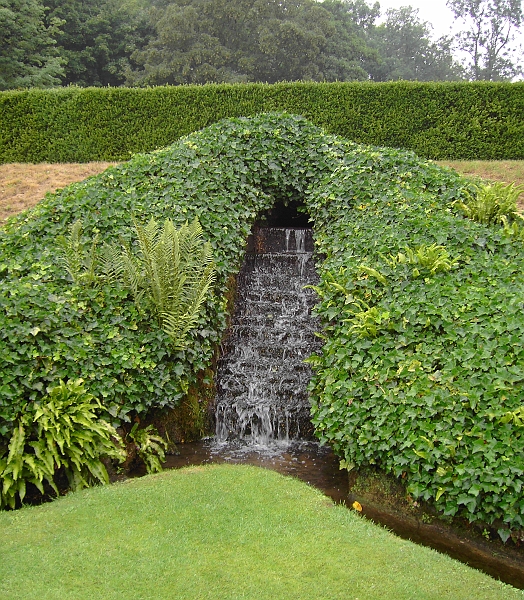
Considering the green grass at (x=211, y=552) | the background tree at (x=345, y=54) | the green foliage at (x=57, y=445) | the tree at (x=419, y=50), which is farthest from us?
the tree at (x=419, y=50)

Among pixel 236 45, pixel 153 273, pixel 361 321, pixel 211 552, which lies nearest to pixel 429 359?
pixel 361 321

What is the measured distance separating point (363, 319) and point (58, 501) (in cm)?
349

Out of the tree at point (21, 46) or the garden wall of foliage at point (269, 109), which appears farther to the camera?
the tree at point (21, 46)

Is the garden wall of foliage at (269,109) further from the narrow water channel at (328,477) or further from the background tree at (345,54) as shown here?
the background tree at (345,54)

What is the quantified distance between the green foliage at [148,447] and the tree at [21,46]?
59.3 ft

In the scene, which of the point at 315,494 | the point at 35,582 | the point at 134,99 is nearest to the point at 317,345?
the point at 315,494

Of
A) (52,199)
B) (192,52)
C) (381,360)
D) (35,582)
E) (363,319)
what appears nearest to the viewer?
(35,582)

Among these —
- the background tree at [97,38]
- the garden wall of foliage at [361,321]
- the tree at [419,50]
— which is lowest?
the garden wall of foliage at [361,321]

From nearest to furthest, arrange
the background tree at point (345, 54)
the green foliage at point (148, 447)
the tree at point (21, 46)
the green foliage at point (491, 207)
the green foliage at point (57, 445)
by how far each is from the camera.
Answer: the green foliage at point (57, 445)
the green foliage at point (148, 447)
the green foliage at point (491, 207)
the tree at point (21, 46)
the background tree at point (345, 54)

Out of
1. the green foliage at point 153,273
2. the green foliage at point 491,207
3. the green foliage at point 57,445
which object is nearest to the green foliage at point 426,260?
the green foliage at point 491,207

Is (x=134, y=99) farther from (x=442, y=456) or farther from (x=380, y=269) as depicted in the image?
(x=442, y=456)

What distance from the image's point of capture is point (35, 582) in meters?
3.70

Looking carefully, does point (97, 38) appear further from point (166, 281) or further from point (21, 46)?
point (166, 281)

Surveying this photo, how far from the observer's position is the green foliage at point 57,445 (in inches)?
202
